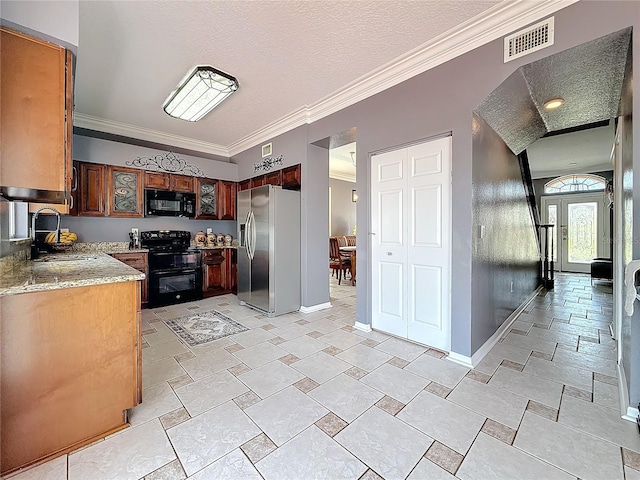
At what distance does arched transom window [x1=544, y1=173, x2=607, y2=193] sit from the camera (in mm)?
7148

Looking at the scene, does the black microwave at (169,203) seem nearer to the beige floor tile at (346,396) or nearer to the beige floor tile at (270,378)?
the beige floor tile at (270,378)

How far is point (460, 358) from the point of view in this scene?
2363 mm

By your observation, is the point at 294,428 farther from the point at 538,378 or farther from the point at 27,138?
the point at 27,138

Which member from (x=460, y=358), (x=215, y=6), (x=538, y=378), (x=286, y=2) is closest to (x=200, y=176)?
(x=215, y=6)

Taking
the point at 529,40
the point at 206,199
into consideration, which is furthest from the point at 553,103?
the point at 206,199

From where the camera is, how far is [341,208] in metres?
8.15

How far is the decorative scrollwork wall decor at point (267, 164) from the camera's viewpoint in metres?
4.29

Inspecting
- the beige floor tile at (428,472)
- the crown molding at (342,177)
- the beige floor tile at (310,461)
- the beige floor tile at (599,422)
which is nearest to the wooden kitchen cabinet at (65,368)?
the beige floor tile at (310,461)

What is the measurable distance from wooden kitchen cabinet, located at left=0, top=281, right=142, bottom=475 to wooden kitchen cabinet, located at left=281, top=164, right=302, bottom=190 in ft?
8.80

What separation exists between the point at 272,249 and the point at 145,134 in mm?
2991

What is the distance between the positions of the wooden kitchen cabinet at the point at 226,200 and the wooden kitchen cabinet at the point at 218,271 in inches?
27.7

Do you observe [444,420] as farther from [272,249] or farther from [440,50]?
[440,50]

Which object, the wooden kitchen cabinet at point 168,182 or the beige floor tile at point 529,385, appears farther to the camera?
the wooden kitchen cabinet at point 168,182

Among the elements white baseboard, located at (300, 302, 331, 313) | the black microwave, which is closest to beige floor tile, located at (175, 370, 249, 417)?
white baseboard, located at (300, 302, 331, 313)
